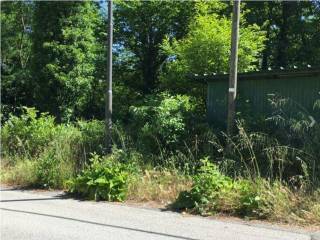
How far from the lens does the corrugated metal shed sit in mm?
13680

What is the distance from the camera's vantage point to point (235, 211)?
10688mm

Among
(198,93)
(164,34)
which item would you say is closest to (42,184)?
(198,93)

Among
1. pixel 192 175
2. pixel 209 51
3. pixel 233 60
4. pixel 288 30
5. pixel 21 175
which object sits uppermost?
pixel 288 30

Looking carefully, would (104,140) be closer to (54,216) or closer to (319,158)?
(54,216)

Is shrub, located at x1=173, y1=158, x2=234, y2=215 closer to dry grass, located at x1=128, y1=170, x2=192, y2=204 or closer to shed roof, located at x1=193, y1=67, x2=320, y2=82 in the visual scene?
dry grass, located at x1=128, y1=170, x2=192, y2=204

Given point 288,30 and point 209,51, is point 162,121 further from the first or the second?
point 288,30

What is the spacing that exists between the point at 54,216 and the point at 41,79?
1363cm

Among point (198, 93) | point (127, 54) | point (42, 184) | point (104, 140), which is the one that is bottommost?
point (42, 184)

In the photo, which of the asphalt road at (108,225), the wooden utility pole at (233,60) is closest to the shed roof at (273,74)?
the wooden utility pole at (233,60)

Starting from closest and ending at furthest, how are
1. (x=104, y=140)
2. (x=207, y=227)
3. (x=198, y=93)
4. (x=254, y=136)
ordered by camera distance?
(x=207, y=227) < (x=254, y=136) < (x=104, y=140) < (x=198, y=93)

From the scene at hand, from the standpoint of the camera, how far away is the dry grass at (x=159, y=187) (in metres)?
12.0

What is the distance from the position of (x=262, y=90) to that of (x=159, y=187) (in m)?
4.41

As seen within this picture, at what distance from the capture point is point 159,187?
12.3 m

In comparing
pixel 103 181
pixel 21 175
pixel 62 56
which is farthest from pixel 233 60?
pixel 62 56
